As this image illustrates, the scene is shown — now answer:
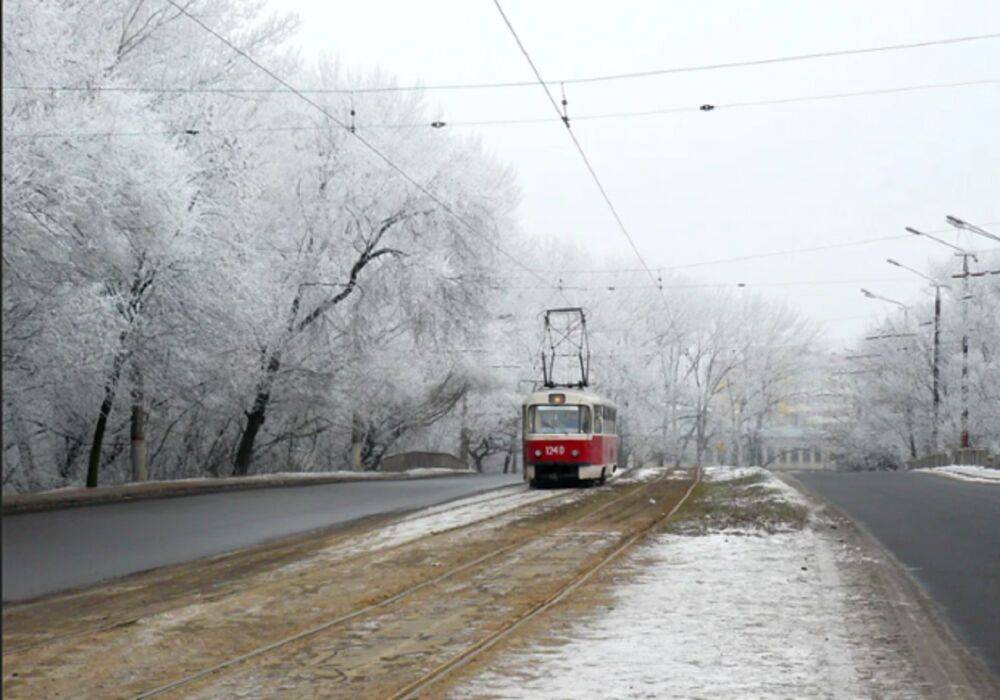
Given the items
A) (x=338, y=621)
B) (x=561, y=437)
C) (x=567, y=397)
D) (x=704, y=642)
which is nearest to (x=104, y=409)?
(x=561, y=437)

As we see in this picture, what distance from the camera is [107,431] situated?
42.2 metres

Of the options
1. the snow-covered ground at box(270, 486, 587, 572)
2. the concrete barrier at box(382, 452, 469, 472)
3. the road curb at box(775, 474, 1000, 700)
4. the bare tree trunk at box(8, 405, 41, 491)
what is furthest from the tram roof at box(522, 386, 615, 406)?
the road curb at box(775, 474, 1000, 700)

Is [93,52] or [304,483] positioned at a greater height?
[93,52]

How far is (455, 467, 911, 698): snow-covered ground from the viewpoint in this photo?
7637 millimetres

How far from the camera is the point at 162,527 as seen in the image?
2091cm

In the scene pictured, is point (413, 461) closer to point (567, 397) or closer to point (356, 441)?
point (356, 441)

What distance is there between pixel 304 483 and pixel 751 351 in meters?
58.0

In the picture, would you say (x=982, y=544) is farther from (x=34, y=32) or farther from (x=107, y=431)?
(x=107, y=431)

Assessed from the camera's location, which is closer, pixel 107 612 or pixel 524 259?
pixel 107 612

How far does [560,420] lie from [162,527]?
17649 millimetres

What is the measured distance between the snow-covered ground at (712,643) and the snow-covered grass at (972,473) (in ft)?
96.7

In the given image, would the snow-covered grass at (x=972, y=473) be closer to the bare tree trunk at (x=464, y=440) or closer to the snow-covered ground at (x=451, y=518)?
the snow-covered ground at (x=451, y=518)

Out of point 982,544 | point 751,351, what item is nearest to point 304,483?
point 982,544

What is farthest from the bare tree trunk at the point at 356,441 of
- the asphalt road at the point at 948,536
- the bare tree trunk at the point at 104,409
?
the asphalt road at the point at 948,536
